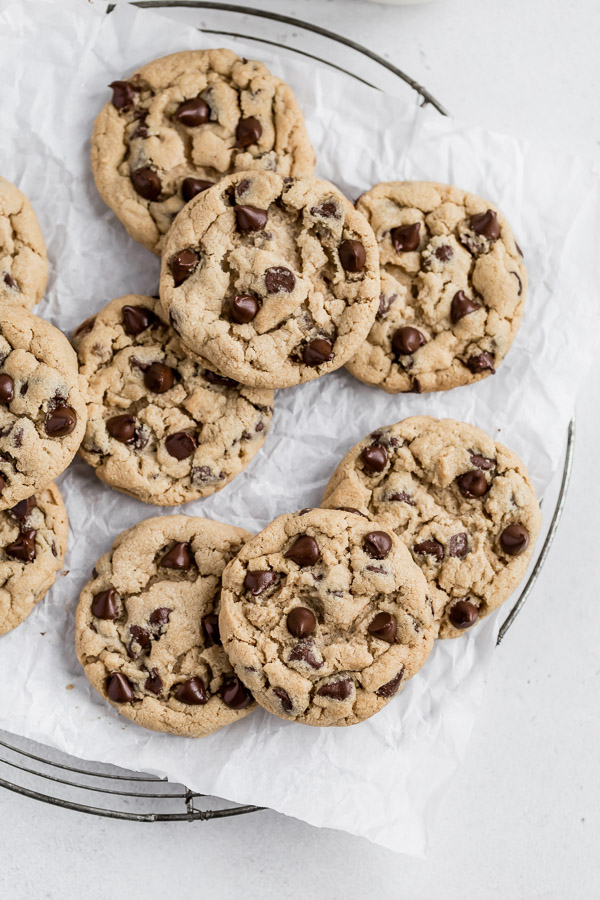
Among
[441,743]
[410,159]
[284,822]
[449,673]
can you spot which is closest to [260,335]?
[410,159]

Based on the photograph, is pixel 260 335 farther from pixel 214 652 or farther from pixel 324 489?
pixel 214 652

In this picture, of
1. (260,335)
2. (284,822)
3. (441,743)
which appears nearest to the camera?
(260,335)

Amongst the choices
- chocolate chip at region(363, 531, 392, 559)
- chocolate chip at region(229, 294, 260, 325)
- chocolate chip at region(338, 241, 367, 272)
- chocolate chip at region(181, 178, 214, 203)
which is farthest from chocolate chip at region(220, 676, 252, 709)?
chocolate chip at region(181, 178, 214, 203)

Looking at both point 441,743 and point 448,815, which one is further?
point 448,815

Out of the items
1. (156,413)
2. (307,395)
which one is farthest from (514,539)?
(156,413)

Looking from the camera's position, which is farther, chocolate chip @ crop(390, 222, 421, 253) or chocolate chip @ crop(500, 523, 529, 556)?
chocolate chip @ crop(390, 222, 421, 253)

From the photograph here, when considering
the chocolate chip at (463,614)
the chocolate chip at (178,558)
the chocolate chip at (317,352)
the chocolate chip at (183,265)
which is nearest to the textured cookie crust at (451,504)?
the chocolate chip at (463,614)

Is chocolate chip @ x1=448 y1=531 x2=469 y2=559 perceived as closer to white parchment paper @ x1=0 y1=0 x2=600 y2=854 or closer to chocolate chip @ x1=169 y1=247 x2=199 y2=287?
white parchment paper @ x1=0 y1=0 x2=600 y2=854
